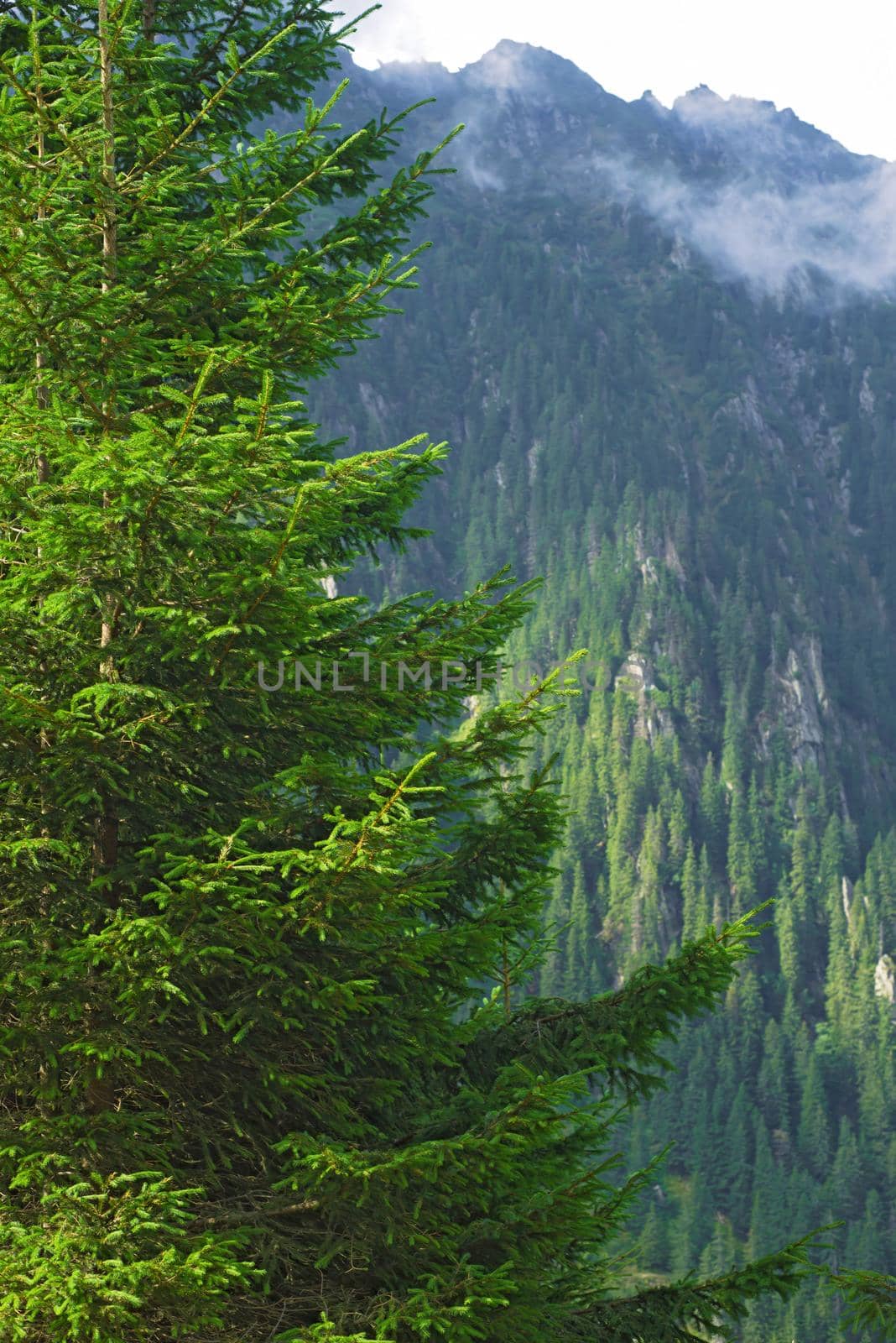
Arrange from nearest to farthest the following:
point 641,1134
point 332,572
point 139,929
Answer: point 139,929 < point 332,572 < point 641,1134

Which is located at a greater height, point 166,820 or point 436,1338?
point 166,820

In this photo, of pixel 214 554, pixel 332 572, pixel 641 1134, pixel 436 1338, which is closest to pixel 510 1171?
pixel 436 1338

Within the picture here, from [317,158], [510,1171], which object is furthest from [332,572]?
[510,1171]

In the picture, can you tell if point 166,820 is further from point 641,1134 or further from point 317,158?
point 641,1134

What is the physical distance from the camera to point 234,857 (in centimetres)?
782

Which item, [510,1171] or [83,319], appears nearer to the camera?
[510,1171]

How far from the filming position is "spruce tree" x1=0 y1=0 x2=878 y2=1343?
23.5ft

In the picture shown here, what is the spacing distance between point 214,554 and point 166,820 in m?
1.63

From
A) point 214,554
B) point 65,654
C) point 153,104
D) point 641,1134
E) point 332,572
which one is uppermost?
point 153,104

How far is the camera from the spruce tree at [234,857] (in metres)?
7.15

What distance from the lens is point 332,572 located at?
10906 mm

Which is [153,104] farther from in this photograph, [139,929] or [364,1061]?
[364,1061]

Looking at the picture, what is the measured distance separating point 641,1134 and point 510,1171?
179365 millimetres

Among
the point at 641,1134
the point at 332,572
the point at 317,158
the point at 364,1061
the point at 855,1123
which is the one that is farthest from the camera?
the point at 855,1123
